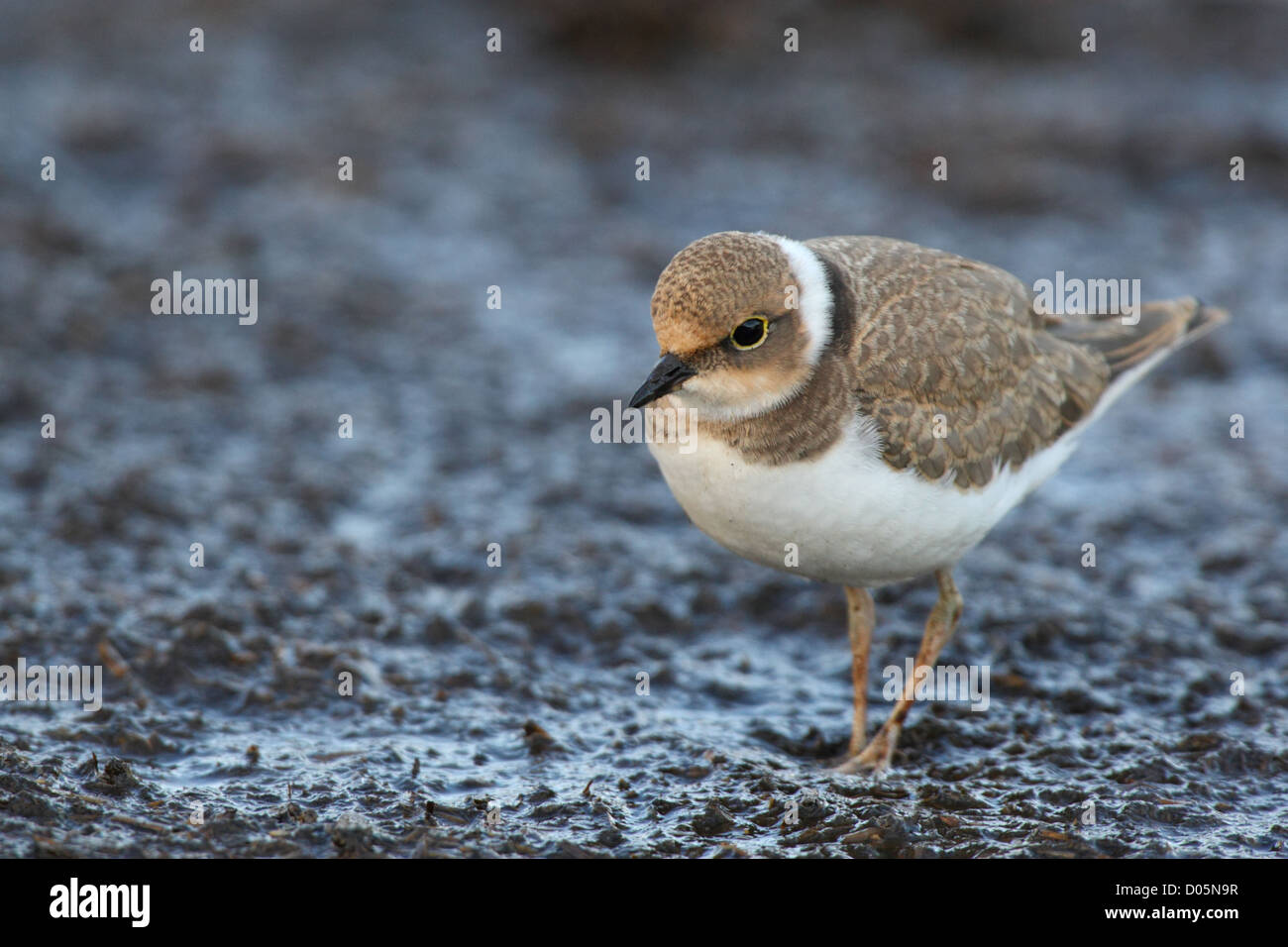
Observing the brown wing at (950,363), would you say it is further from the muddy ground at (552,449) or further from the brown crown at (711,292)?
the muddy ground at (552,449)

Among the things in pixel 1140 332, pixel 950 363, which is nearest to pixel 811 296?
pixel 950 363

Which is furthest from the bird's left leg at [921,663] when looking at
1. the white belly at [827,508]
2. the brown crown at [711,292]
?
the brown crown at [711,292]

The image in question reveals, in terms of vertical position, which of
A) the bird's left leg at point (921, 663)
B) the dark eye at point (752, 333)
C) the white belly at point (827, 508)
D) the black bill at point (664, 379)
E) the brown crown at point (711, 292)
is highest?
the brown crown at point (711, 292)

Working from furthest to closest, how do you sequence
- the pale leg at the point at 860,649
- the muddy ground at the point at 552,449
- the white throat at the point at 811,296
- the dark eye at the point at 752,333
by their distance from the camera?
the pale leg at the point at 860,649, the muddy ground at the point at 552,449, the white throat at the point at 811,296, the dark eye at the point at 752,333

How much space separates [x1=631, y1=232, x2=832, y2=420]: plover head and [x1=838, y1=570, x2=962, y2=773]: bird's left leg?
1356mm

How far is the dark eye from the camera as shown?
5.48m

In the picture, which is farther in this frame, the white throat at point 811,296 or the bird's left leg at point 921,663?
the bird's left leg at point 921,663

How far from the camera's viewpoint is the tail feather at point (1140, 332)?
6.90 metres

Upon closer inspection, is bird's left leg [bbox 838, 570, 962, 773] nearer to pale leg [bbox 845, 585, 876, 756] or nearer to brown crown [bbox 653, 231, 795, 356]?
pale leg [bbox 845, 585, 876, 756]

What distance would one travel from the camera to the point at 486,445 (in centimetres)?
881

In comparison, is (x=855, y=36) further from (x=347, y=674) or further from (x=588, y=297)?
(x=347, y=674)

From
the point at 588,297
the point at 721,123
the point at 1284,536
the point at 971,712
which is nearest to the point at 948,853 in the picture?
the point at 971,712

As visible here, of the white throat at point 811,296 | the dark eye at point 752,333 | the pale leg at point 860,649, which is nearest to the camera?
the dark eye at point 752,333

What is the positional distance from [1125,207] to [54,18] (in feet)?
33.0
